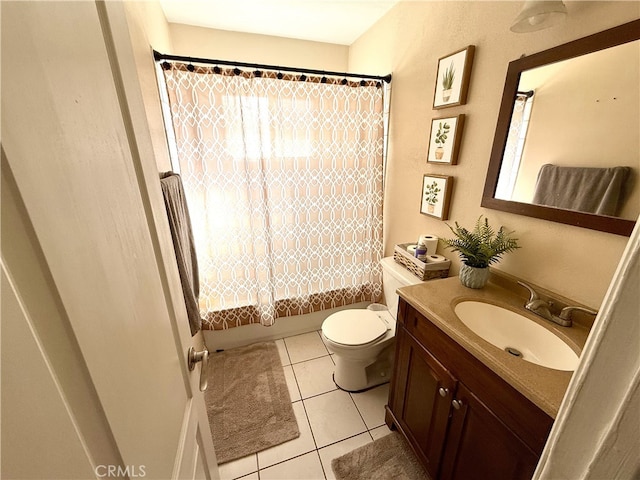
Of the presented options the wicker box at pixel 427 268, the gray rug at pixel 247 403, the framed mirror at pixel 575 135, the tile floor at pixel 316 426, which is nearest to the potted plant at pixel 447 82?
the framed mirror at pixel 575 135

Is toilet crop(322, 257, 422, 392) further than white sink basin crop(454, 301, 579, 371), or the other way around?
toilet crop(322, 257, 422, 392)

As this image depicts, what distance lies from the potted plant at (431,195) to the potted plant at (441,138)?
0.54 ft

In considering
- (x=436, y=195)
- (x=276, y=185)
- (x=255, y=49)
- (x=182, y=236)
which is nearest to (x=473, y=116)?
(x=436, y=195)

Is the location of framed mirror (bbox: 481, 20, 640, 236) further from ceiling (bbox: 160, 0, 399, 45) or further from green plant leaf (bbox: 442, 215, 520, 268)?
ceiling (bbox: 160, 0, 399, 45)

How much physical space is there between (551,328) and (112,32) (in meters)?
1.55

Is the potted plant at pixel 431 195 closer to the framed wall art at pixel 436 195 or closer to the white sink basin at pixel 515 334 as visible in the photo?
the framed wall art at pixel 436 195

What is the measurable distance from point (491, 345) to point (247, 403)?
4.85ft

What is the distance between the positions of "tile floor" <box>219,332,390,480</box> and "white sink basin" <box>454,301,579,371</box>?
2.89 ft

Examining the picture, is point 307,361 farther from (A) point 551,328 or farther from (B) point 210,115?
(B) point 210,115

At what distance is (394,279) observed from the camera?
1.66 m

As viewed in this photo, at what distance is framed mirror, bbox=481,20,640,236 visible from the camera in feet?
2.67

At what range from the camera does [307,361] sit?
1986mm

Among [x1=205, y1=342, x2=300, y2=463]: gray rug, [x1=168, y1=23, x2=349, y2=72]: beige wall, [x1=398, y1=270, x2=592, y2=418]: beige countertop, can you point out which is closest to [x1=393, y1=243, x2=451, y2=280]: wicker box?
[x1=398, y1=270, x2=592, y2=418]: beige countertop

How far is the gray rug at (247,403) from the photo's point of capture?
1435 mm
